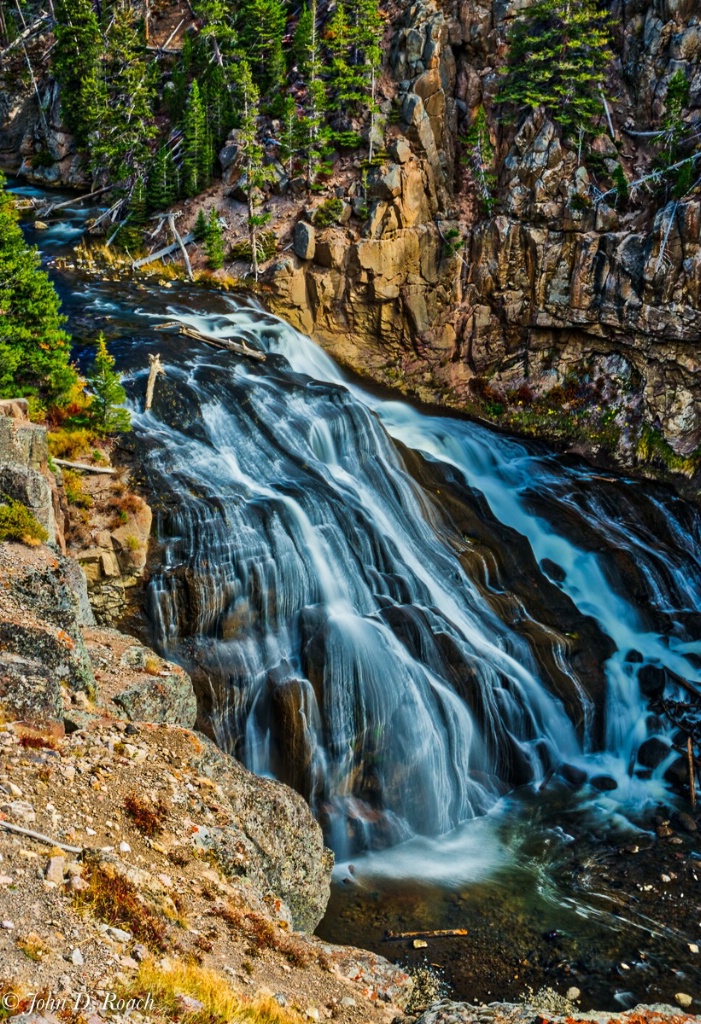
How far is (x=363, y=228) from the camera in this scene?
3481cm

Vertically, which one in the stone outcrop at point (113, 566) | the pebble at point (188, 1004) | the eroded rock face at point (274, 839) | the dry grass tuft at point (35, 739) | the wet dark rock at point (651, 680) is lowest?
the wet dark rock at point (651, 680)

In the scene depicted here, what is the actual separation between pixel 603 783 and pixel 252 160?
2998 centimetres

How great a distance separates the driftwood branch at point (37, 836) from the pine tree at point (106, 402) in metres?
14.5

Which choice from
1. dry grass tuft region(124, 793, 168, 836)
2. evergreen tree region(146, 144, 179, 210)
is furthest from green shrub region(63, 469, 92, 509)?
evergreen tree region(146, 144, 179, 210)

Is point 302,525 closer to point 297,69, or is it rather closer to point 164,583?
point 164,583

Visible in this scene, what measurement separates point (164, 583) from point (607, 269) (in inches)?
854

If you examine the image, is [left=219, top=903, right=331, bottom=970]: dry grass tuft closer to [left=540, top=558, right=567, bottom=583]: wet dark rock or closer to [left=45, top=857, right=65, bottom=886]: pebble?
[left=45, top=857, right=65, bottom=886]: pebble

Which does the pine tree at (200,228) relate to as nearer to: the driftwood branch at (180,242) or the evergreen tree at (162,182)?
the driftwood branch at (180,242)

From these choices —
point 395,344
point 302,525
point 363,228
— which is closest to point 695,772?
point 302,525

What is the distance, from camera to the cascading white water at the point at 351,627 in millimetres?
17797

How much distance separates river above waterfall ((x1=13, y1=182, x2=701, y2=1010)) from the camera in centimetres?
1530

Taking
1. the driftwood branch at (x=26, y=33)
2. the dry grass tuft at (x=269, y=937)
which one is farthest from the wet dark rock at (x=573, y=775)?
the driftwood branch at (x=26, y=33)

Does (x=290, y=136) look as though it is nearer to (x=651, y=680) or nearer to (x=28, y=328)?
(x=28, y=328)

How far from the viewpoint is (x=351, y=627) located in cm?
1934
